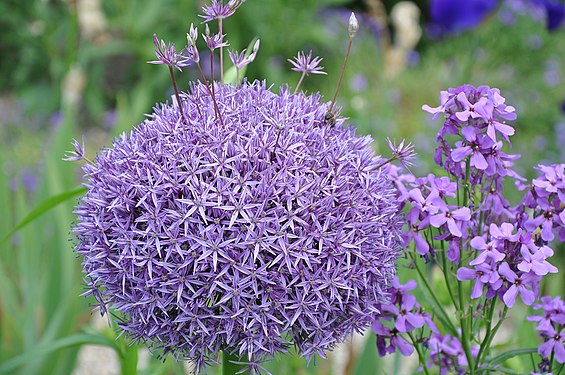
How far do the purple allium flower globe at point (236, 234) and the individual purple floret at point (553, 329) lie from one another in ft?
0.78

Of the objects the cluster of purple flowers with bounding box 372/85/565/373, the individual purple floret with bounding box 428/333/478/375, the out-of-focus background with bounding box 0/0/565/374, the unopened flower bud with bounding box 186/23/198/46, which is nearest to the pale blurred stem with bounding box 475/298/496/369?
the cluster of purple flowers with bounding box 372/85/565/373

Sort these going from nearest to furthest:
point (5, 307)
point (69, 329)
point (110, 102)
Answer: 1. point (69, 329)
2. point (5, 307)
3. point (110, 102)

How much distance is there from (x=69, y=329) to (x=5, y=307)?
0.39 meters

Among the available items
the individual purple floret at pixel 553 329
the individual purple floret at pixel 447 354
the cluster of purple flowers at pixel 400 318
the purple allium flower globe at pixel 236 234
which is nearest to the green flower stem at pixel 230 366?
the purple allium flower globe at pixel 236 234

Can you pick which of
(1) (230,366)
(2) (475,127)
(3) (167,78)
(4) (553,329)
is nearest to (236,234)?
(1) (230,366)

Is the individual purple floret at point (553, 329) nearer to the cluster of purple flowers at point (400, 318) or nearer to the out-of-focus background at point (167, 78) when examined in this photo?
the cluster of purple flowers at point (400, 318)

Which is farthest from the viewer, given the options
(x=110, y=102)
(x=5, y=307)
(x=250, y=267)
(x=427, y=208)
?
(x=110, y=102)

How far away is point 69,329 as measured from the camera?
1736mm

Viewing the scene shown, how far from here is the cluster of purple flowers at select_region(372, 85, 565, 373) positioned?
3.20ft

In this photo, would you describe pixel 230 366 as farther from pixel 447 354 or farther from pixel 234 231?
pixel 447 354

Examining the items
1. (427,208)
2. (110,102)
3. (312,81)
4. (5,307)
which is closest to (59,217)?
(5,307)

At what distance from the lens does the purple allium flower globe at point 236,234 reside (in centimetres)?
92

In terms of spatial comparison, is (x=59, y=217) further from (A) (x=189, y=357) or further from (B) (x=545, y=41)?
(B) (x=545, y=41)

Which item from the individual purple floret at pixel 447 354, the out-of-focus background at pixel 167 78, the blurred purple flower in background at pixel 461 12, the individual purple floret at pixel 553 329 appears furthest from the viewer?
the blurred purple flower in background at pixel 461 12
